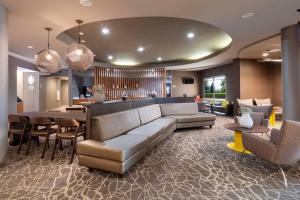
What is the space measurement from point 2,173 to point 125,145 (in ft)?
6.77

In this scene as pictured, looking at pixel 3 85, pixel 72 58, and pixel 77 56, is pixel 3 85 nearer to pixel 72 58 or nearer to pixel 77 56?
pixel 72 58

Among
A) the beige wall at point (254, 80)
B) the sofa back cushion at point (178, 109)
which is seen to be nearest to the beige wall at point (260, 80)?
the beige wall at point (254, 80)

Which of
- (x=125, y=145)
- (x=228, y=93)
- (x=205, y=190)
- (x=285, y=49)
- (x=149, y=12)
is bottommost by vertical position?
(x=205, y=190)

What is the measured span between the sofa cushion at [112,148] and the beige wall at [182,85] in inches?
388

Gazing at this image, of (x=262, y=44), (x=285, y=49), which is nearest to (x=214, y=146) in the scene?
(x=285, y=49)

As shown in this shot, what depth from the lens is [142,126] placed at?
4.30 m

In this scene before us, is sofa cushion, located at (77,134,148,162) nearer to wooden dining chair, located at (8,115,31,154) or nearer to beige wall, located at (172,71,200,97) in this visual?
wooden dining chair, located at (8,115,31,154)

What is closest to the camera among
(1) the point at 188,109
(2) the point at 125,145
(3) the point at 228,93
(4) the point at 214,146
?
(2) the point at 125,145

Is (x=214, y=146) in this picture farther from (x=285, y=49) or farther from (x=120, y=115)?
(x=285, y=49)

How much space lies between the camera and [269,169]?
2.94m

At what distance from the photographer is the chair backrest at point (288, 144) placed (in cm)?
236

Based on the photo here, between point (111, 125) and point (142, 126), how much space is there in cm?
115

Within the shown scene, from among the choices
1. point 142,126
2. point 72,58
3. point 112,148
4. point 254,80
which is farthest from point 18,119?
point 254,80

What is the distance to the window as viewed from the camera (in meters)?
10.6
